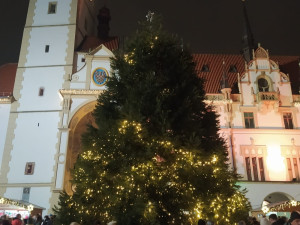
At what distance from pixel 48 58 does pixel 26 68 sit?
199 cm

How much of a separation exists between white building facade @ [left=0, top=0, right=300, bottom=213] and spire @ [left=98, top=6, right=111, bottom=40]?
19.0 ft

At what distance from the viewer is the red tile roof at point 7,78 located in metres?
27.8

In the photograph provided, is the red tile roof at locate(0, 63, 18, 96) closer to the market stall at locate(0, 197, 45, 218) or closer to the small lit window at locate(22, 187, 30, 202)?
the small lit window at locate(22, 187, 30, 202)

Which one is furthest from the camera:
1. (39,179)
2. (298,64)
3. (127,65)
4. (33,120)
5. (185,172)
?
(298,64)

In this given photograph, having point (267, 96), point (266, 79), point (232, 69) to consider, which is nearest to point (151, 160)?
point (267, 96)

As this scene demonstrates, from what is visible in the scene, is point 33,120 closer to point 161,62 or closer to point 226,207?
point 161,62

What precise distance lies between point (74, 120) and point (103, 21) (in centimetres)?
1389

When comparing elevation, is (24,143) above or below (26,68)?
below

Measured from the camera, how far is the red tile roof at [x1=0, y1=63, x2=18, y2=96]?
2783cm

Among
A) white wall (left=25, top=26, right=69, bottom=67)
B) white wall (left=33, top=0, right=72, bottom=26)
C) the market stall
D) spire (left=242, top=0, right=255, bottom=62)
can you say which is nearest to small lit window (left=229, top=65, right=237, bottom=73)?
spire (left=242, top=0, right=255, bottom=62)

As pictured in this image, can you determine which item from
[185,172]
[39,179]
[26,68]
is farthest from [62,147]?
[185,172]

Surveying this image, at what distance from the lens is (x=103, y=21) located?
3419 centimetres

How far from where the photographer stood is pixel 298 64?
97.5ft

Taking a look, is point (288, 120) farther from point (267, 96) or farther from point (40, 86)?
point (40, 86)
